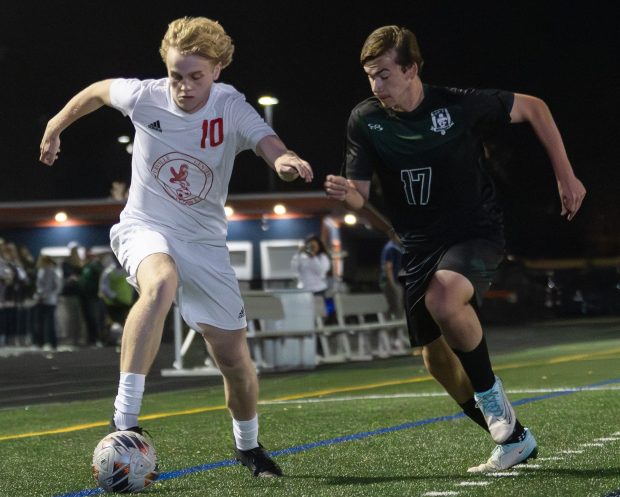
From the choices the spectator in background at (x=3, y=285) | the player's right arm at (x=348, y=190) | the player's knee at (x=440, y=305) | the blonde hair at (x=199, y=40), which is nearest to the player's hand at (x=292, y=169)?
the player's right arm at (x=348, y=190)

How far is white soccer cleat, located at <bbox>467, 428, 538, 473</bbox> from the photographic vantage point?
5719 mm

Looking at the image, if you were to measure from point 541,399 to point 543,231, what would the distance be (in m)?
52.7

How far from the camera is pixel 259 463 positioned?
5906 mm

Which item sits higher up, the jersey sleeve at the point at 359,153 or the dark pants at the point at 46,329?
the jersey sleeve at the point at 359,153

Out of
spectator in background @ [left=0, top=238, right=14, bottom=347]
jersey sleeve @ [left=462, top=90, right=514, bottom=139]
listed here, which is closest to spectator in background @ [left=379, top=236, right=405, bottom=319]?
spectator in background @ [left=0, top=238, right=14, bottom=347]

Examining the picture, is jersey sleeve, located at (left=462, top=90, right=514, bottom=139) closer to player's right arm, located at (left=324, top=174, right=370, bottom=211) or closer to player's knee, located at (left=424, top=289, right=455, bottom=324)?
player's right arm, located at (left=324, top=174, right=370, bottom=211)

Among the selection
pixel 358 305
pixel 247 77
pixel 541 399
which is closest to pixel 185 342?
pixel 358 305

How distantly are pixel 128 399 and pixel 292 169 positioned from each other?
45.9 inches

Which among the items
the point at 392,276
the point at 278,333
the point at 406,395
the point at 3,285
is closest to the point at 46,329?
the point at 3,285

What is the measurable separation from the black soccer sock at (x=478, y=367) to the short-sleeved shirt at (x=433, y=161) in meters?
0.51

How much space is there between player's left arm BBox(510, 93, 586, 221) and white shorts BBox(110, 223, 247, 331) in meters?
1.53

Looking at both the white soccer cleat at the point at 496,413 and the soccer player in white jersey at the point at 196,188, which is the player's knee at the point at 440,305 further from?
the soccer player in white jersey at the point at 196,188

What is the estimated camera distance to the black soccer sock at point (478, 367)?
5.75 meters

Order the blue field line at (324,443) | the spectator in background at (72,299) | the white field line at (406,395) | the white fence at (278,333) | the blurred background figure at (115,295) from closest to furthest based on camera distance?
the blue field line at (324,443) < the white field line at (406,395) < the white fence at (278,333) < the blurred background figure at (115,295) < the spectator in background at (72,299)
